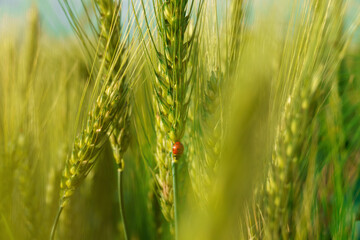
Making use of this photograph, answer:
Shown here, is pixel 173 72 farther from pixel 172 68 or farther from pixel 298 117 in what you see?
pixel 298 117

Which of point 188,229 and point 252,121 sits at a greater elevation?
point 252,121

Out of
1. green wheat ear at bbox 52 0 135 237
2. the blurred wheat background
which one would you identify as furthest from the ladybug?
green wheat ear at bbox 52 0 135 237

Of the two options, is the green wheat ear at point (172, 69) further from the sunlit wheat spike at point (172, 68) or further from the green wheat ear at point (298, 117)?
the green wheat ear at point (298, 117)

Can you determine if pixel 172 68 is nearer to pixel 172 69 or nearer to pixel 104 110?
pixel 172 69

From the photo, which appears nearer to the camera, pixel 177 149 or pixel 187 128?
pixel 177 149

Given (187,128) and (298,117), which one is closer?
(298,117)

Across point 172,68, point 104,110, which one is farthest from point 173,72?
point 104,110

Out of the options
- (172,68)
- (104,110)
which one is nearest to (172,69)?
(172,68)

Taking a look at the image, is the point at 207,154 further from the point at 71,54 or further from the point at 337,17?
the point at 71,54

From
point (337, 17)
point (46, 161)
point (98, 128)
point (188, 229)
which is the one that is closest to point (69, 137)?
→ point (46, 161)
